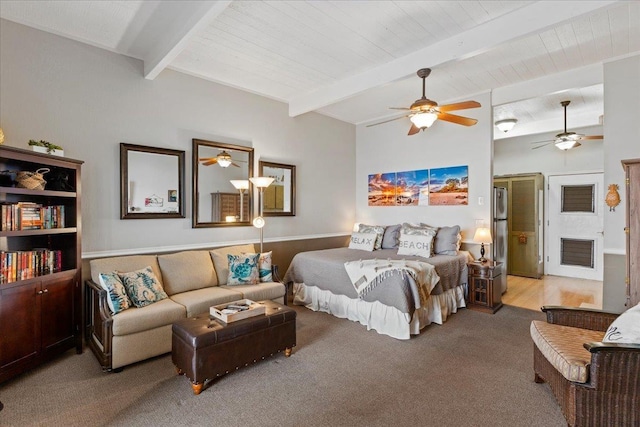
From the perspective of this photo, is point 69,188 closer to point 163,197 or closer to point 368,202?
point 163,197

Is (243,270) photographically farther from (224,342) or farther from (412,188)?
(412,188)

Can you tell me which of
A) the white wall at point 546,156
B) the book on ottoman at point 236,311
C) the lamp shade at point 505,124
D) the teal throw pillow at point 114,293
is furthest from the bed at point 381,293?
the white wall at point 546,156

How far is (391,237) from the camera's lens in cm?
532

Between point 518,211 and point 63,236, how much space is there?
7.45 metres

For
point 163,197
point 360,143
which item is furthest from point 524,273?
point 163,197

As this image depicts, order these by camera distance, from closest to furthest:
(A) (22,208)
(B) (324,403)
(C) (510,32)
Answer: (B) (324,403) → (A) (22,208) → (C) (510,32)

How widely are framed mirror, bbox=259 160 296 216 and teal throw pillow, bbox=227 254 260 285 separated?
3.63 feet

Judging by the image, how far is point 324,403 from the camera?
227 centimetres

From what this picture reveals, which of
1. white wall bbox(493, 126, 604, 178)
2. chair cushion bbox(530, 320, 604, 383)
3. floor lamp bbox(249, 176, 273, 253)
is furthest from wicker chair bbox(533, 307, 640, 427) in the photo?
white wall bbox(493, 126, 604, 178)

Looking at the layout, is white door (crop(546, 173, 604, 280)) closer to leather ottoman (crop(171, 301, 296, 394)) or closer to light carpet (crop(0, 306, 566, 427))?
light carpet (crop(0, 306, 566, 427))

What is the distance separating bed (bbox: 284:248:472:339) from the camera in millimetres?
3387

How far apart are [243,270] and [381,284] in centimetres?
164

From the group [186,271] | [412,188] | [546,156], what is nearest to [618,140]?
[412,188]

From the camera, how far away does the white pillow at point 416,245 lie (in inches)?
178
